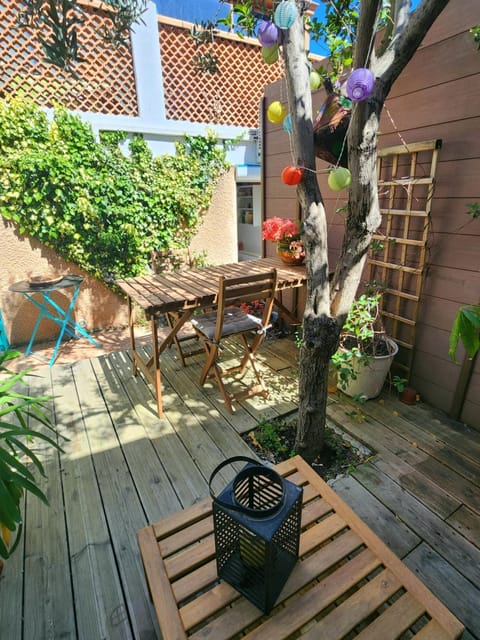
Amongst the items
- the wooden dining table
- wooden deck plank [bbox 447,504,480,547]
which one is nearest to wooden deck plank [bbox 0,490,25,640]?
the wooden dining table

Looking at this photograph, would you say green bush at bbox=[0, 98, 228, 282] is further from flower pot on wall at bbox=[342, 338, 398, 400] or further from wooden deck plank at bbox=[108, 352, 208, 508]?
flower pot on wall at bbox=[342, 338, 398, 400]

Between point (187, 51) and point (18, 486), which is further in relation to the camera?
point (187, 51)

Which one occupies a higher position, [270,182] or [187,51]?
[187,51]

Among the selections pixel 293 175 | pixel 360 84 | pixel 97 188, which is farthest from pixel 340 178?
pixel 97 188

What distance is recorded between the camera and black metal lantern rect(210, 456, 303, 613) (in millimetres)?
861

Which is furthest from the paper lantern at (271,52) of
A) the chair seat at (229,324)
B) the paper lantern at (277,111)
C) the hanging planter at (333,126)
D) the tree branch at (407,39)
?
the chair seat at (229,324)

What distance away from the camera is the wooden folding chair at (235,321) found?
7.15ft

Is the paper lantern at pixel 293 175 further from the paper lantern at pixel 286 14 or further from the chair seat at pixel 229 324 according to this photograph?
the chair seat at pixel 229 324

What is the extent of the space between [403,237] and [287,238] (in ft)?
3.39

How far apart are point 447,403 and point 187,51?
577 cm

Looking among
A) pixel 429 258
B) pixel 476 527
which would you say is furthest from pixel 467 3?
pixel 476 527

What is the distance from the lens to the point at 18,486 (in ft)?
3.99

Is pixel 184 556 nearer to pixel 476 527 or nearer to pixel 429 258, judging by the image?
pixel 476 527

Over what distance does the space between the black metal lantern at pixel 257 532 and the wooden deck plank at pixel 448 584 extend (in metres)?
0.72
